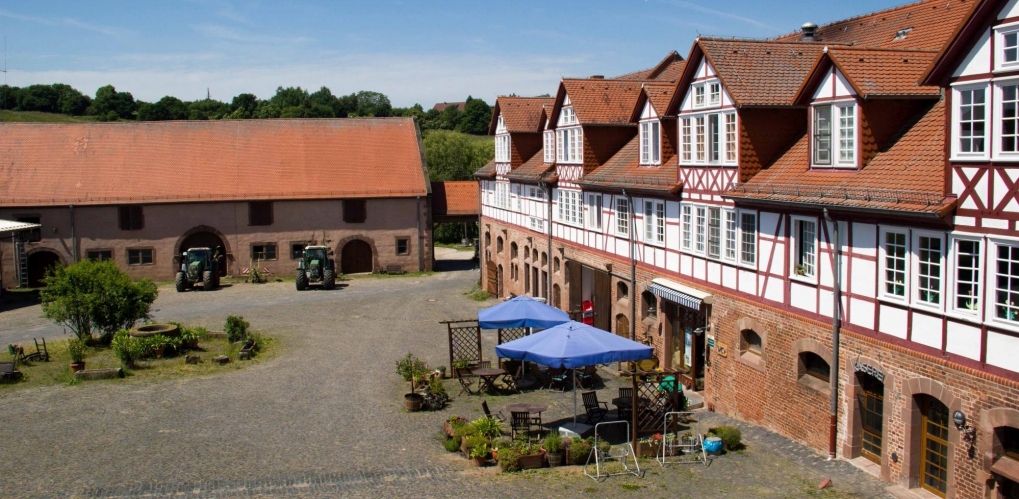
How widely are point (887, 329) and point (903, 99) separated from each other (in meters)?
4.04

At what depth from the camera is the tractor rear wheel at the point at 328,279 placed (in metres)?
42.9

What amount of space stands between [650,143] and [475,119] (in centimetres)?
10727

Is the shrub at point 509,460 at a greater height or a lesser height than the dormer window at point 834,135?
lesser

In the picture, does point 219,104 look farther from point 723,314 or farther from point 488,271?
point 723,314

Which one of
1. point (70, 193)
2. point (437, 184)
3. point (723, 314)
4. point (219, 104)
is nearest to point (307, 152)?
point (437, 184)

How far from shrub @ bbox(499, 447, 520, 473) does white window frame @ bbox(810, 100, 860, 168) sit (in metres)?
7.72

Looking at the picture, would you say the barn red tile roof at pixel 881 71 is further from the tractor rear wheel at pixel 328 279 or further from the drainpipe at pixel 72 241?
the drainpipe at pixel 72 241

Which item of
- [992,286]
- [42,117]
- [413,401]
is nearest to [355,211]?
[413,401]

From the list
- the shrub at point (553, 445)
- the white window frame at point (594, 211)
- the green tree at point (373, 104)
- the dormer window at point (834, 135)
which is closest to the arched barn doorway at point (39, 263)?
the white window frame at point (594, 211)

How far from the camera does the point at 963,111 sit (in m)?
12.7

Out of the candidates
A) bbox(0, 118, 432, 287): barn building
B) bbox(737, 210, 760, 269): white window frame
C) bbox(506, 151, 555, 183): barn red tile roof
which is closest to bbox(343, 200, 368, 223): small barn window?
bbox(0, 118, 432, 287): barn building

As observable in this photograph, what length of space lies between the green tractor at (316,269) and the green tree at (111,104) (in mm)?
90501

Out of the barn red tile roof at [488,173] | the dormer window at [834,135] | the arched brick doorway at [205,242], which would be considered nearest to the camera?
the dormer window at [834,135]

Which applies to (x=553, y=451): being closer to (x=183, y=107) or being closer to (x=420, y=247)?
(x=420, y=247)
